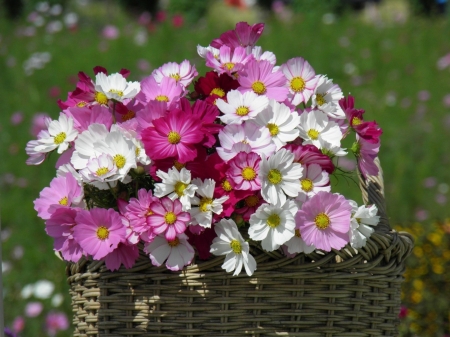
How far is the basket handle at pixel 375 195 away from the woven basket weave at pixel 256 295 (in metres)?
0.04

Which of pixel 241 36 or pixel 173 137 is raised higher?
pixel 241 36

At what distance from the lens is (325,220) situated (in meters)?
0.99

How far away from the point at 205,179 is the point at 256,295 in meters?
0.21

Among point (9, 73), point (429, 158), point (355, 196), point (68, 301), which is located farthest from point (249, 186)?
point (9, 73)

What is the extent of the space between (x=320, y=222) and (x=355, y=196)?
2585 mm

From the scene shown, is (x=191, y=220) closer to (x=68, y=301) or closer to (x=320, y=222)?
(x=320, y=222)

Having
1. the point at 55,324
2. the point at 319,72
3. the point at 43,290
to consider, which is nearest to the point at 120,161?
the point at 55,324

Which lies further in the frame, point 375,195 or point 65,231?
point 375,195

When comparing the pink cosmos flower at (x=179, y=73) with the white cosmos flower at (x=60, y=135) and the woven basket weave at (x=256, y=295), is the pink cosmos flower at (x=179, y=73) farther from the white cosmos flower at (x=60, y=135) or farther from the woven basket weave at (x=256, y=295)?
the woven basket weave at (x=256, y=295)

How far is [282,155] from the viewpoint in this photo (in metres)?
1.00

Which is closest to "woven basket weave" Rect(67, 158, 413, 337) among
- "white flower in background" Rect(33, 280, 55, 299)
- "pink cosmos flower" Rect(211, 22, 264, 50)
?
"pink cosmos flower" Rect(211, 22, 264, 50)

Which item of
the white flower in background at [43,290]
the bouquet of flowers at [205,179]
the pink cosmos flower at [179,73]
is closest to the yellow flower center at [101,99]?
the bouquet of flowers at [205,179]

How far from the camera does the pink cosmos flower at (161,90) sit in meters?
1.12

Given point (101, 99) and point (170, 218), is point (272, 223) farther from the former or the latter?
point (101, 99)
